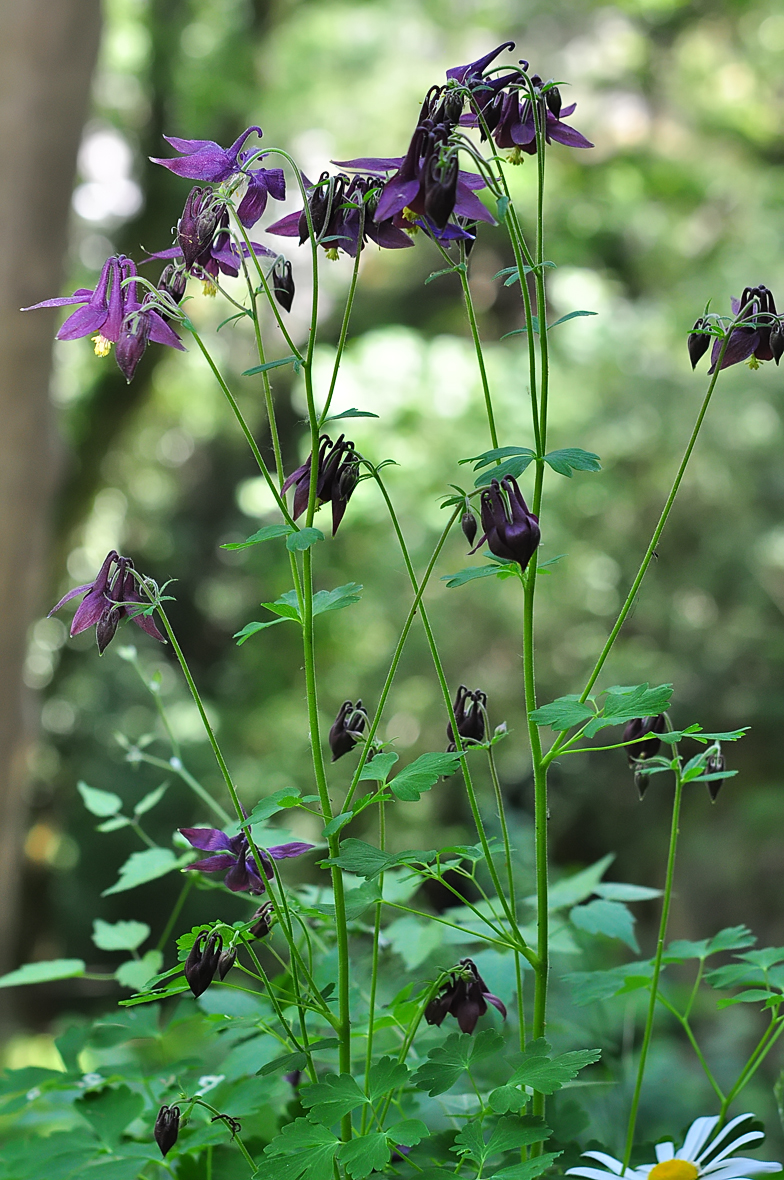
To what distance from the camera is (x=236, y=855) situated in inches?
28.0

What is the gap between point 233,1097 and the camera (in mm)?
758

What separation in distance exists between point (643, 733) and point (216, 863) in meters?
0.32

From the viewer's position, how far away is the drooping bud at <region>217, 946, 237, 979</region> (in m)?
0.59

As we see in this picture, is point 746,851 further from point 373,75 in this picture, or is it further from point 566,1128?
point 373,75

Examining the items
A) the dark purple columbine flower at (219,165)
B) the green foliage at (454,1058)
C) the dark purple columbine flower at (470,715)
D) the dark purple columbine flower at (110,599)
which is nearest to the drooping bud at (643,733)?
the dark purple columbine flower at (470,715)

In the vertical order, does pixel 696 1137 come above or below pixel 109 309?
below

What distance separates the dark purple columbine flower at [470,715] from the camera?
731 millimetres

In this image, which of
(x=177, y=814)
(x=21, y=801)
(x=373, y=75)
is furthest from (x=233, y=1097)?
(x=373, y=75)

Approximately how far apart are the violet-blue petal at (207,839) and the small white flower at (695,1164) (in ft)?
1.03

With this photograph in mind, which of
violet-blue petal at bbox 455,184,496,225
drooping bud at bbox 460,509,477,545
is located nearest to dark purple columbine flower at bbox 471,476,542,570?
drooping bud at bbox 460,509,477,545

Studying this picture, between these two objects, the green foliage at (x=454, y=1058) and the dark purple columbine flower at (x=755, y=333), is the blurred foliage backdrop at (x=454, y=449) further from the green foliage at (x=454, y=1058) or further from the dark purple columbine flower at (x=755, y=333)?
the dark purple columbine flower at (x=755, y=333)

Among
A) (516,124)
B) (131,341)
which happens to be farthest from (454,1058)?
(516,124)

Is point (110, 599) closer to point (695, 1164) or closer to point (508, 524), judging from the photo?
point (508, 524)

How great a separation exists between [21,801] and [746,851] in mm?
2437
